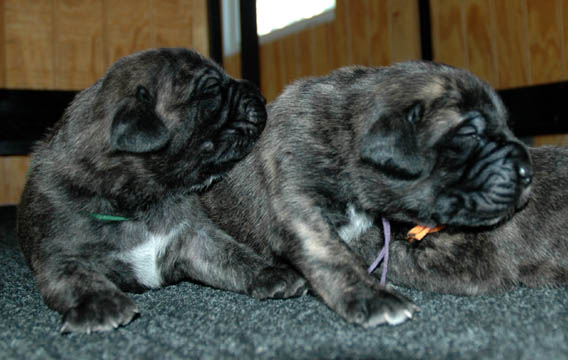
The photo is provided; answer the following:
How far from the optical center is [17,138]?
534 centimetres

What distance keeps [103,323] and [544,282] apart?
152cm

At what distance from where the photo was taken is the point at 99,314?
1.77 m

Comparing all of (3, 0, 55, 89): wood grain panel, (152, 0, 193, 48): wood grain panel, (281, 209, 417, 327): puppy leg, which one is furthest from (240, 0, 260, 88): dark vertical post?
(281, 209, 417, 327): puppy leg

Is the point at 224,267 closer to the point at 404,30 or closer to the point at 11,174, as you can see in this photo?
the point at 11,174

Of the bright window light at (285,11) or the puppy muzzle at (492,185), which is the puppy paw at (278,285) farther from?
the bright window light at (285,11)

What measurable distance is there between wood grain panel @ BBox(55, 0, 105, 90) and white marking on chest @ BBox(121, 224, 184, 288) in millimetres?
3587

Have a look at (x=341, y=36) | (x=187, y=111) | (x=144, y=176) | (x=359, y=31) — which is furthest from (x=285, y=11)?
(x=144, y=176)

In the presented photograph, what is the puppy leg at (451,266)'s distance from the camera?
6.90 feet

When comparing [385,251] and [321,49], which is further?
[321,49]

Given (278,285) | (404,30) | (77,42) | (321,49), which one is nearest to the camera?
(278,285)

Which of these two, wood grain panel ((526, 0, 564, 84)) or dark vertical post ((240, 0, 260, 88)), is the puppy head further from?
wood grain panel ((526, 0, 564, 84))

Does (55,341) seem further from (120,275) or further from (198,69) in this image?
(198,69)

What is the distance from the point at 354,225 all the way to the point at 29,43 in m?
4.24

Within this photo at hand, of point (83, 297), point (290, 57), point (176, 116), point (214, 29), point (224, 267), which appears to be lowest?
point (224, 267)
